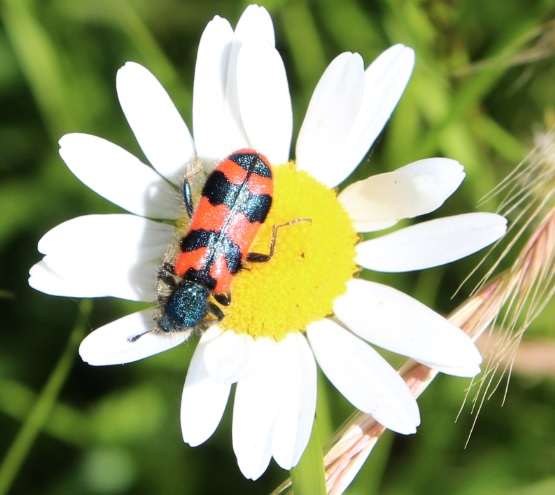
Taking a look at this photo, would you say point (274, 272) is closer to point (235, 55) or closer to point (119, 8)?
point (235, 55)

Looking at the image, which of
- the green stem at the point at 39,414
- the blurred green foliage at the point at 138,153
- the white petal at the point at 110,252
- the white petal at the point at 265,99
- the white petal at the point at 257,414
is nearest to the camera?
the white petal at the point at 257,414

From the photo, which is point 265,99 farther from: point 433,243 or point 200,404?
point 200,404

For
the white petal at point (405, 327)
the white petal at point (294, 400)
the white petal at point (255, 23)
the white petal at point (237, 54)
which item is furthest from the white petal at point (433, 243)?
the white petal at point (255, 23)

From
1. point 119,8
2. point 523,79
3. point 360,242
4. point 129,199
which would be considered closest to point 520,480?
point 360,242

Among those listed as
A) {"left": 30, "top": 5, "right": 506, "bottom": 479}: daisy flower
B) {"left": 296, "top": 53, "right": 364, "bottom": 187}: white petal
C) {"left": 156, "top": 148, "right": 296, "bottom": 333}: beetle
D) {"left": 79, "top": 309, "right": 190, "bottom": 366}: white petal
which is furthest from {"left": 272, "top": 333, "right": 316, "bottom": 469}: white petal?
{"left": 296, "top": 53, "right": 364, "bottom": 187}: white petal

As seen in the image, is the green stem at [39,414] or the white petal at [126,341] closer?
the white petal at [126,341]

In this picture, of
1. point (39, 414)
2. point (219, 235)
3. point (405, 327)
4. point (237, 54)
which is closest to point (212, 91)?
point (237, 54)

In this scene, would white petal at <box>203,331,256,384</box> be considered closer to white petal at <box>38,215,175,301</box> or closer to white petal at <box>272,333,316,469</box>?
white petal at <box>272,333,316,469</box>

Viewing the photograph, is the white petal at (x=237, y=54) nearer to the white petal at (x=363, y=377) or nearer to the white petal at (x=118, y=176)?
the white petal at (x=118, y=176)
